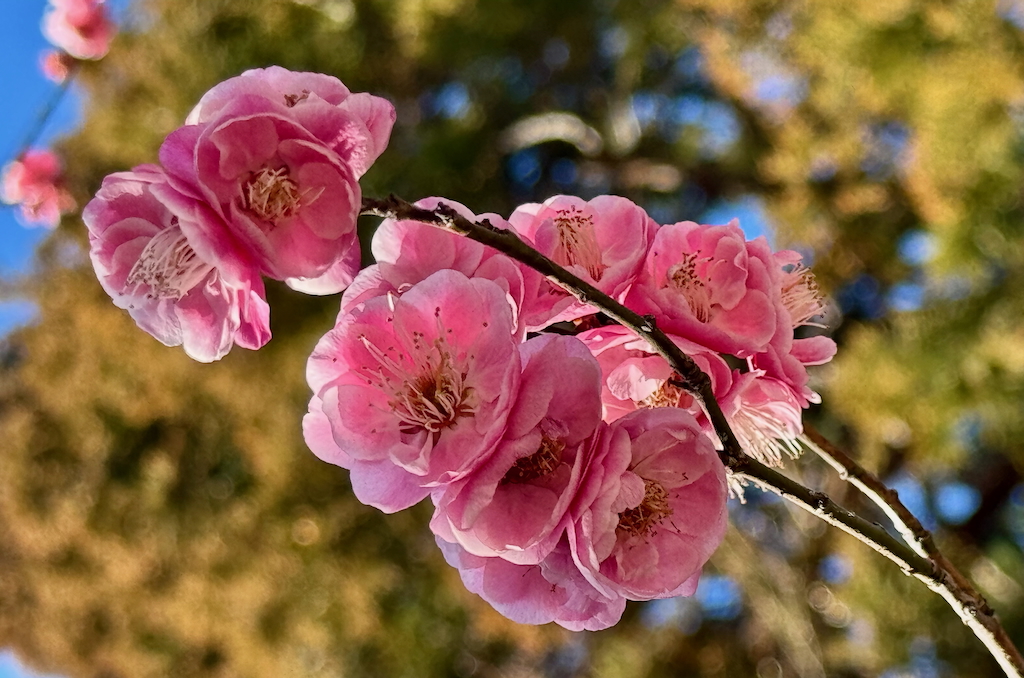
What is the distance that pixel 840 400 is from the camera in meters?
2.59

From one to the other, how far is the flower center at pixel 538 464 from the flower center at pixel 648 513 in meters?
0.06

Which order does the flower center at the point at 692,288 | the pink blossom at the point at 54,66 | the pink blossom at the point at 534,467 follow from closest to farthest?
the pink blossom at the point at 534,467 < the flower center at the point at 692,288 < the pink blossom at the point at 54,66

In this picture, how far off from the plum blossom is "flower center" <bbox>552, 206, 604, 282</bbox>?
6.1 inches

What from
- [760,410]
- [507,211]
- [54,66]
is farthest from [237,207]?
[507,211]

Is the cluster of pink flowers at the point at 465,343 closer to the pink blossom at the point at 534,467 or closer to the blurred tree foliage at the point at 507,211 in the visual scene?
the pink blossom at the point at 534,467

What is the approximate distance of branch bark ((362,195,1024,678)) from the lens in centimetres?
46

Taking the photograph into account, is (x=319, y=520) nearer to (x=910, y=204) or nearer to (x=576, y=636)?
(x=576, y=636)

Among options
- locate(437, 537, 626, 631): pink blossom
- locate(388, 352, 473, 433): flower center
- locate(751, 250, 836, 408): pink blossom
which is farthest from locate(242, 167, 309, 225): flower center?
locate(751, 250, 836, 408): pink blossom

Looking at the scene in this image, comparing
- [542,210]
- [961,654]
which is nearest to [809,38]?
[961,654]

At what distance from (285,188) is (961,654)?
10.5 feet

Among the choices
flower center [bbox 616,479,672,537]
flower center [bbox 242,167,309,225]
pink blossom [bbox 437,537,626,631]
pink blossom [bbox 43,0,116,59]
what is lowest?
pink blossom [bbox 43,0,116,59]

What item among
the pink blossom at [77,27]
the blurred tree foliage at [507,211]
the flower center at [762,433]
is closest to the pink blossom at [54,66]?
the pink blossom at [77,27]

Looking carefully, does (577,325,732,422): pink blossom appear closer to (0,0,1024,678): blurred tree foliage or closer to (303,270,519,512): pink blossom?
(303,270,519,512): pink blossom

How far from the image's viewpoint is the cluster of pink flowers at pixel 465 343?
45cm
